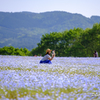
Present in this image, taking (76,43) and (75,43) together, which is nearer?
(76,43)

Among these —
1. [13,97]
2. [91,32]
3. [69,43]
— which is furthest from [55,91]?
[69,43]

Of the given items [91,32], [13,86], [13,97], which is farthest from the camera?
[91,32]

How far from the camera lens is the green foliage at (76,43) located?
71500mm

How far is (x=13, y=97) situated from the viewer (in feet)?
17.0

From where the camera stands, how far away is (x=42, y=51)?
287 feet

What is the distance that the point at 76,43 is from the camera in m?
75.3

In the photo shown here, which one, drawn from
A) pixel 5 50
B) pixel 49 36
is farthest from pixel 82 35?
pixel 5 50

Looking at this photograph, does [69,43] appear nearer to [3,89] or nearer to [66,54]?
[66,54]

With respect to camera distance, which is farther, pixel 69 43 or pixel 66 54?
pixel 69 43

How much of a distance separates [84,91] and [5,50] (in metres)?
103

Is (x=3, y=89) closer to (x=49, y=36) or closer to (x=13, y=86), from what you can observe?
(x=13, y=86)

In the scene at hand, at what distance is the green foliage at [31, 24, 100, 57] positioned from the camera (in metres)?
71.5

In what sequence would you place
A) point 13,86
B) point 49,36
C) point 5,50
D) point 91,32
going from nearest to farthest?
1. point 13,86
2. point 91,32
3. point 49,36
4. point 5,50

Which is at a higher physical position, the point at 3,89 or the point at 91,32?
the point at 91,32
